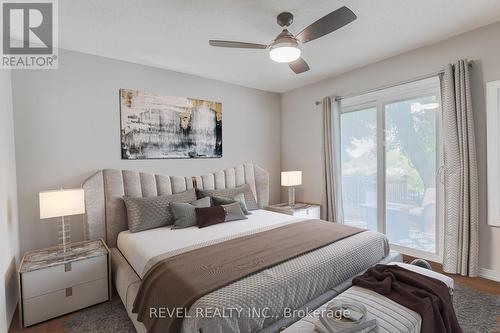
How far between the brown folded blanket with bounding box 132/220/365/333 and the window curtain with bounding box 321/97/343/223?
156 centimetres

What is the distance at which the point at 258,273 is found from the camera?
1658 millimetres

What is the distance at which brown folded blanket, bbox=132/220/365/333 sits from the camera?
4.84 ft

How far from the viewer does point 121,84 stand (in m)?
3.08

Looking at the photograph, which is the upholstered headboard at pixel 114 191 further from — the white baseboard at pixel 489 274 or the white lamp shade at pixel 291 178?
the white baseboard at pixel 489 274

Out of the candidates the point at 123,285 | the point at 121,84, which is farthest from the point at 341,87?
the point at 123,285

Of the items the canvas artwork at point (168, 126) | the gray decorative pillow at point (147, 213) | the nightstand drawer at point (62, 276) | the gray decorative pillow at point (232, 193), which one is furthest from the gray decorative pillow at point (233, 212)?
the nightstand drawer at point (62, 276)

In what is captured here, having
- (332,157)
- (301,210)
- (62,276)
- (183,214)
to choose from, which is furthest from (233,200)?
(62,276)

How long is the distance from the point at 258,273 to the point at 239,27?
217 cm

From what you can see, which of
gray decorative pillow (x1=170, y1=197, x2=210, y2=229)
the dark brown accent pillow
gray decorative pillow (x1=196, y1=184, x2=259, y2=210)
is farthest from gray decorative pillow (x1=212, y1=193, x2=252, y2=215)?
gray decorative pillow (x1=170, y1=197, x2=210, y2=229)

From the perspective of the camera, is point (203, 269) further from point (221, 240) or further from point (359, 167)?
point (359, 167)

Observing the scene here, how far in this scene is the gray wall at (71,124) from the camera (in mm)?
2557

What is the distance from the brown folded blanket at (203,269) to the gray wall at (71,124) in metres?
1.69

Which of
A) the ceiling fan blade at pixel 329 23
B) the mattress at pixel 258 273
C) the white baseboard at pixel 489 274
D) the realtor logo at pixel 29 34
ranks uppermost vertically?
the realtor logo at pixel 29 34

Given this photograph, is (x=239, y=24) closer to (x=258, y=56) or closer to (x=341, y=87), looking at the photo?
(x=258, y=56)
